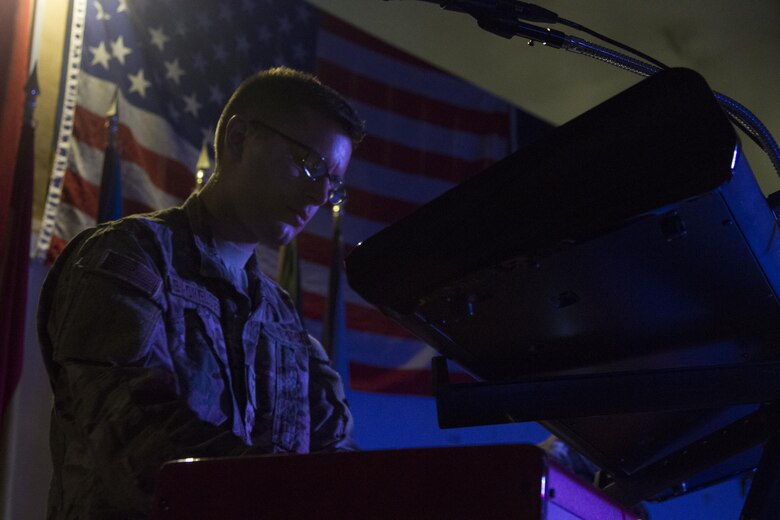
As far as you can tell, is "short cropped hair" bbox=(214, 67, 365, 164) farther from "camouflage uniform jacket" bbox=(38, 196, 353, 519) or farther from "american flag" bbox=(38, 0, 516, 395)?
"american flag" bbox=(38, 0, 516, 395)

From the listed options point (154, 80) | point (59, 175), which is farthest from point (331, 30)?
point (59, 175)

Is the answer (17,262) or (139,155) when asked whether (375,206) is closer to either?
(139,155)

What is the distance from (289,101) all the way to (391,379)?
2.60m

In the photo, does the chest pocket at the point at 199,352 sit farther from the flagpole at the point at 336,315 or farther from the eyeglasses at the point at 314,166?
the flagpole at the point at 336,315

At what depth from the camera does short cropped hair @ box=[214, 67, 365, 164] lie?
5.56ft

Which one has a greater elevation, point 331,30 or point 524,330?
point 331,30

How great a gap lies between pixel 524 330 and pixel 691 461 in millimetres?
278

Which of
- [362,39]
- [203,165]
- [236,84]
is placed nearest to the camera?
[203,165]

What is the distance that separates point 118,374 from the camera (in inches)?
42.1

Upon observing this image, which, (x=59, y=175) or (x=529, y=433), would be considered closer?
(x=59, y=175)

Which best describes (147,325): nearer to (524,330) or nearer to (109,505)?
(109,505)

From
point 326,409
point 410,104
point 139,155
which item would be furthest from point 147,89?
point 326,409

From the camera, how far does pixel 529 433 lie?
4.45 m

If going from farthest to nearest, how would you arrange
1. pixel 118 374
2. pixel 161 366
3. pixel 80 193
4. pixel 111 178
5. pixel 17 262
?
pixel 80 193 → pixel 111 178 → pixel 17 262 → pixel 161 366 → pixel 118 374
